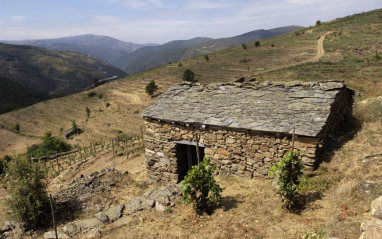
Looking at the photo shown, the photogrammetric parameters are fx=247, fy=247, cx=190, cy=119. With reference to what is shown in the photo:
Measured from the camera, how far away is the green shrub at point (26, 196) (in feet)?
24.3

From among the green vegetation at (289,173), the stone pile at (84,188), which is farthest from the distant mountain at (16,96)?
the green vegetation at (289,173)

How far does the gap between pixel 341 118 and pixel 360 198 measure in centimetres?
463

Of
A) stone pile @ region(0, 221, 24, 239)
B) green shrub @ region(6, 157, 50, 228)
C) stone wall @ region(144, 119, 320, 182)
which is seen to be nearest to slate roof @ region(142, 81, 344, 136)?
stone wall @ region(144, 119, 320, 182)

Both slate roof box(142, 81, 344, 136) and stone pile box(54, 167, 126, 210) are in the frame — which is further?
stone pile box(54, 167, 126, 210)

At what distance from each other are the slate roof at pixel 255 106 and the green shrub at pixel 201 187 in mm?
2220

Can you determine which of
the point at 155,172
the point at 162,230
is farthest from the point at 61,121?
the point at 162,230

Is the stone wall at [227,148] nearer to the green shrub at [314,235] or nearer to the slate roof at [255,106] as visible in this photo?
the slate roof at [255,106]

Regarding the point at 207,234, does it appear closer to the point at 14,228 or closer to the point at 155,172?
the point at 155,172

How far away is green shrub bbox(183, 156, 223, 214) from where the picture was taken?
5.98m

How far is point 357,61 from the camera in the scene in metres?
28.9

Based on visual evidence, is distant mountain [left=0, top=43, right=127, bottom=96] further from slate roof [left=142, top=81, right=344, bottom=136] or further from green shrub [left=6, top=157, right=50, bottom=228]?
slate roof [left=142, top=81, right=344, bottom=136]

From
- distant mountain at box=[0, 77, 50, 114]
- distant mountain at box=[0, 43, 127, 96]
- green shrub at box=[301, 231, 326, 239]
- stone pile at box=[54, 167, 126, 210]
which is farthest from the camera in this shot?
distant mountain at box=[0, 43, 127, 96]

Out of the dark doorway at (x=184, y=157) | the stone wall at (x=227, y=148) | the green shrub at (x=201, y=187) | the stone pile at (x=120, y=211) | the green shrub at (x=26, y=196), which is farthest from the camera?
the dark doorway at (x=184, y=157)

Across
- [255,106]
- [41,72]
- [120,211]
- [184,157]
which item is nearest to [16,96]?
[41,72]
